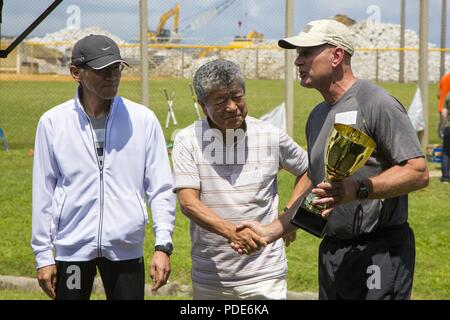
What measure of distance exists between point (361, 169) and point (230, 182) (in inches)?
33.8

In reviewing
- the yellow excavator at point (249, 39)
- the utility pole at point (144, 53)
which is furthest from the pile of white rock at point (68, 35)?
the yellow excavator at point (249, 39)

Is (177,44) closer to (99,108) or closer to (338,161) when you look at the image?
(99,108)

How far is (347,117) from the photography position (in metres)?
→ 4.28

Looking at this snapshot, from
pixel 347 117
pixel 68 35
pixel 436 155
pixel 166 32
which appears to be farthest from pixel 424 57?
pixel 347 117

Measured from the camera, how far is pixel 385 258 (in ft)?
14.3

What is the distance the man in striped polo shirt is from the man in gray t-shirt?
1.21ft

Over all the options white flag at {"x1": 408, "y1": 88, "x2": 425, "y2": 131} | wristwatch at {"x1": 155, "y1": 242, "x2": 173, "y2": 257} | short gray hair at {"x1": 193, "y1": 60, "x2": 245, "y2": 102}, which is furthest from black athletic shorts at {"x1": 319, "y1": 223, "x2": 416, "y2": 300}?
white flag at {"x1": 408, "y1": 88, "x2": 425, "y2": 131}

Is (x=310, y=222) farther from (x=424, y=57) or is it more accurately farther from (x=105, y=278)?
(x=424, y=57)

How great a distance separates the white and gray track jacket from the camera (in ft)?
15.4

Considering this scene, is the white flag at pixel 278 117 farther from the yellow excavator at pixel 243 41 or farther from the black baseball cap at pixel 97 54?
the black baseball cap at pixel 97 54

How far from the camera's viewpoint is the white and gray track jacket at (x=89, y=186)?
15.4ft

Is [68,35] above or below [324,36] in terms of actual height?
above

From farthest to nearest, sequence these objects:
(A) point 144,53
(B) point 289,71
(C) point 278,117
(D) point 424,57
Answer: (D) point 424,57 → (C) point 278,117 → (B) point 289,71 → (A) point 144,53

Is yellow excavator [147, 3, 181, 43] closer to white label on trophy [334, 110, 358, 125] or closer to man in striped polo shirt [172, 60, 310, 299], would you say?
man in striped polo shirt [172, 60, 310, 299]
